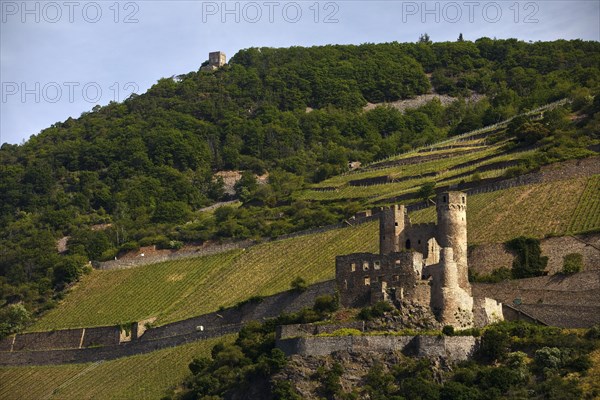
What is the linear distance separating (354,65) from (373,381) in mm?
101342

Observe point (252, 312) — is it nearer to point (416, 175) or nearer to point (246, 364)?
point (246, 364)

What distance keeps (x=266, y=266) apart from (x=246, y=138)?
4898cm

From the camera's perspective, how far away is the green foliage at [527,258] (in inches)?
2672

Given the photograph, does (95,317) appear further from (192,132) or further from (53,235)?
(192,132)

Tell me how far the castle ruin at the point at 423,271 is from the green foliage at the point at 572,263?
17.3 ft

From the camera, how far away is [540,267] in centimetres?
6831

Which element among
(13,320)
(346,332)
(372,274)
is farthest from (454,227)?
(13,320)

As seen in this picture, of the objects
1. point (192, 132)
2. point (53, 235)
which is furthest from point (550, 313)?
point (192, 132)

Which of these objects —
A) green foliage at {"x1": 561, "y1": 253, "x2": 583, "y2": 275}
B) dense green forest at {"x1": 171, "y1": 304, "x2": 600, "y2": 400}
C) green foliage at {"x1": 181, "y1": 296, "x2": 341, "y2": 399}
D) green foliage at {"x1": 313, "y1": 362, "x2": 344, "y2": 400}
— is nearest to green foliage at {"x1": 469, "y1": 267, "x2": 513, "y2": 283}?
green foliage at {"x1": 561, "y1": 253, "x2": 583, "y2": 275}

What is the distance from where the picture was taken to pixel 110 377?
79.5 metres

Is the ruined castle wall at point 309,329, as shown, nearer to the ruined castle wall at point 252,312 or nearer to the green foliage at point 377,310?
the green foliage at point 377,310

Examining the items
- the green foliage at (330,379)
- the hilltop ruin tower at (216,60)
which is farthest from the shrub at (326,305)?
the hilltop ruin tower at (216,60)

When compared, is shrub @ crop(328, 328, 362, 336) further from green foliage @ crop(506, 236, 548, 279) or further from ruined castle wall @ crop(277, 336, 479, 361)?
green foliage @ crop(506, 236, 548, 279)

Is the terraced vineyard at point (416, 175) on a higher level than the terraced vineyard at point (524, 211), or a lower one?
higher
